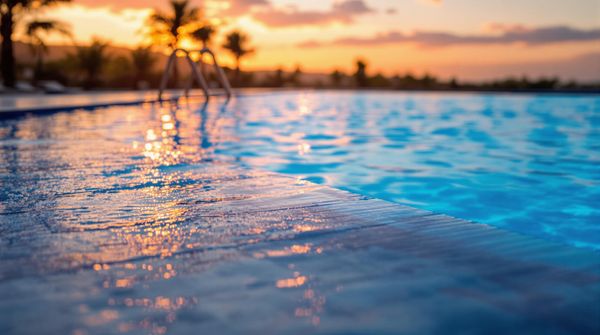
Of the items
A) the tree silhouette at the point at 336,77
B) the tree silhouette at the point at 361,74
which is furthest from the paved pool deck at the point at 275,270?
the tree silhouette at the point at 336,77

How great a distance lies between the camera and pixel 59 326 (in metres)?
1.27

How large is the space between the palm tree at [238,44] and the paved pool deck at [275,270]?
3722cm

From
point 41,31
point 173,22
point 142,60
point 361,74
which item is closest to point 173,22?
point 173,22

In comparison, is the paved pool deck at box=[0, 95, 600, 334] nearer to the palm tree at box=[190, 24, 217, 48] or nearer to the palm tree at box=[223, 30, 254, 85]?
the palm tree at box=[190, 24, 217, 48]

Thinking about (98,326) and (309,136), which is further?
(309,136)

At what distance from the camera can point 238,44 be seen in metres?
38.9

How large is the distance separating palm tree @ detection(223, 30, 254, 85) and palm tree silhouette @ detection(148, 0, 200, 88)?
6002 millimetres

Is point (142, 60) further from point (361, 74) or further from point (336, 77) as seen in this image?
point (361, 74)

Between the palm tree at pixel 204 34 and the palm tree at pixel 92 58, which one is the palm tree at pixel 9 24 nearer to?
the palm tree at pixel 92 58

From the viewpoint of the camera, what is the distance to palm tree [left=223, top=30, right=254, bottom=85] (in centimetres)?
3888

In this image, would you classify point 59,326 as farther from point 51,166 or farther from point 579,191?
point 579,191

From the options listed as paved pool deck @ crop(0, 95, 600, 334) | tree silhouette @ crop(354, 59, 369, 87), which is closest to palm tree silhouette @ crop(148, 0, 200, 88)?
tree silhouette @ crop(354, 59, 369, 87)

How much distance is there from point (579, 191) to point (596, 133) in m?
5.54

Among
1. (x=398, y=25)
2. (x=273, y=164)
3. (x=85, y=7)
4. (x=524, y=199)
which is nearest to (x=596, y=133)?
(x=524, y=199)
